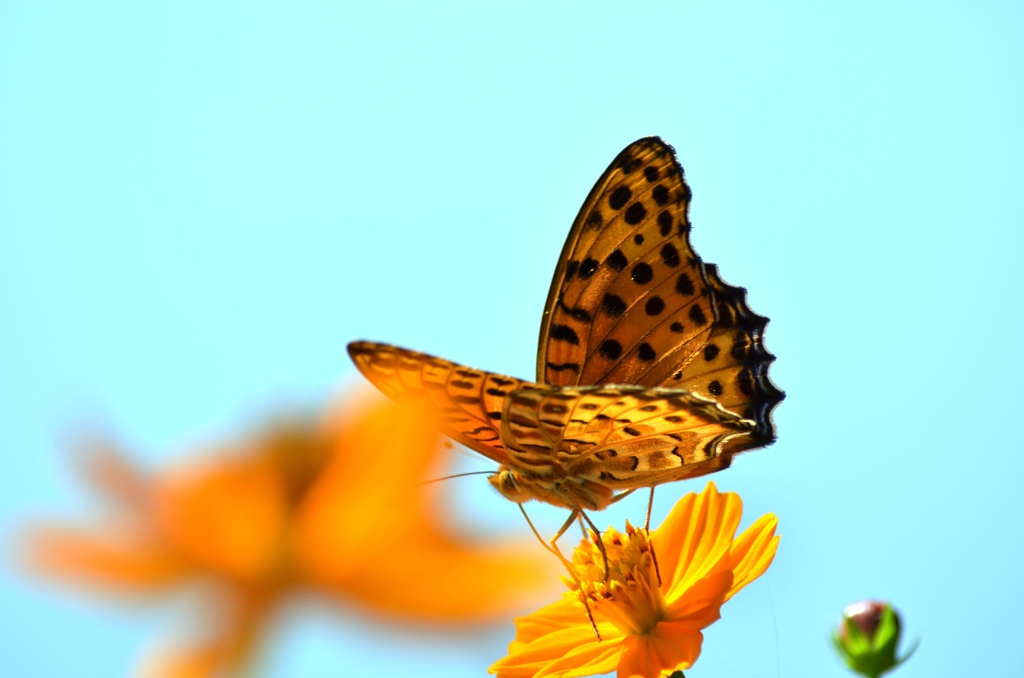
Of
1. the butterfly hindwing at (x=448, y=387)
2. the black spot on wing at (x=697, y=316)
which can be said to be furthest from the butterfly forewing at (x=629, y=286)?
the butterfly hindwing at (x=448, y=387)

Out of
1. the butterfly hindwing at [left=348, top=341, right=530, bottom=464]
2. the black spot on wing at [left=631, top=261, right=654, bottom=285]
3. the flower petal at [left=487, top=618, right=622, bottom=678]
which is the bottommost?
the flower petal at [left=487, top=618, right=622, bottom=678]

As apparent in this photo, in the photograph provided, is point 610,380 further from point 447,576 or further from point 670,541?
point 447,576

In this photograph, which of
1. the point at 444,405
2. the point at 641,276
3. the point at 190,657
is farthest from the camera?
the point at 641,276

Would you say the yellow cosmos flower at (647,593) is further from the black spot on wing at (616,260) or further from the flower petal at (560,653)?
the black spot on wing at (616,260)

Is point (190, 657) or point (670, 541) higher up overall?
point (670, 541)

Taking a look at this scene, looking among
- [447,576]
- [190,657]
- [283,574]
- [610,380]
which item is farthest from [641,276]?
[190,657]

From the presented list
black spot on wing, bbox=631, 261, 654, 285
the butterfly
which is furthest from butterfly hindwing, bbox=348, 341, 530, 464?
black spot on wing, bbox=631, 261, 654, 285

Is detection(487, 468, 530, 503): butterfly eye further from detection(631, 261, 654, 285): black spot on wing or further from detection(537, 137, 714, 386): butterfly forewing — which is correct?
detection(631, 261, 654, 285): black spot on wing

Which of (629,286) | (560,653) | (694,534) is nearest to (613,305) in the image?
(629,286)
